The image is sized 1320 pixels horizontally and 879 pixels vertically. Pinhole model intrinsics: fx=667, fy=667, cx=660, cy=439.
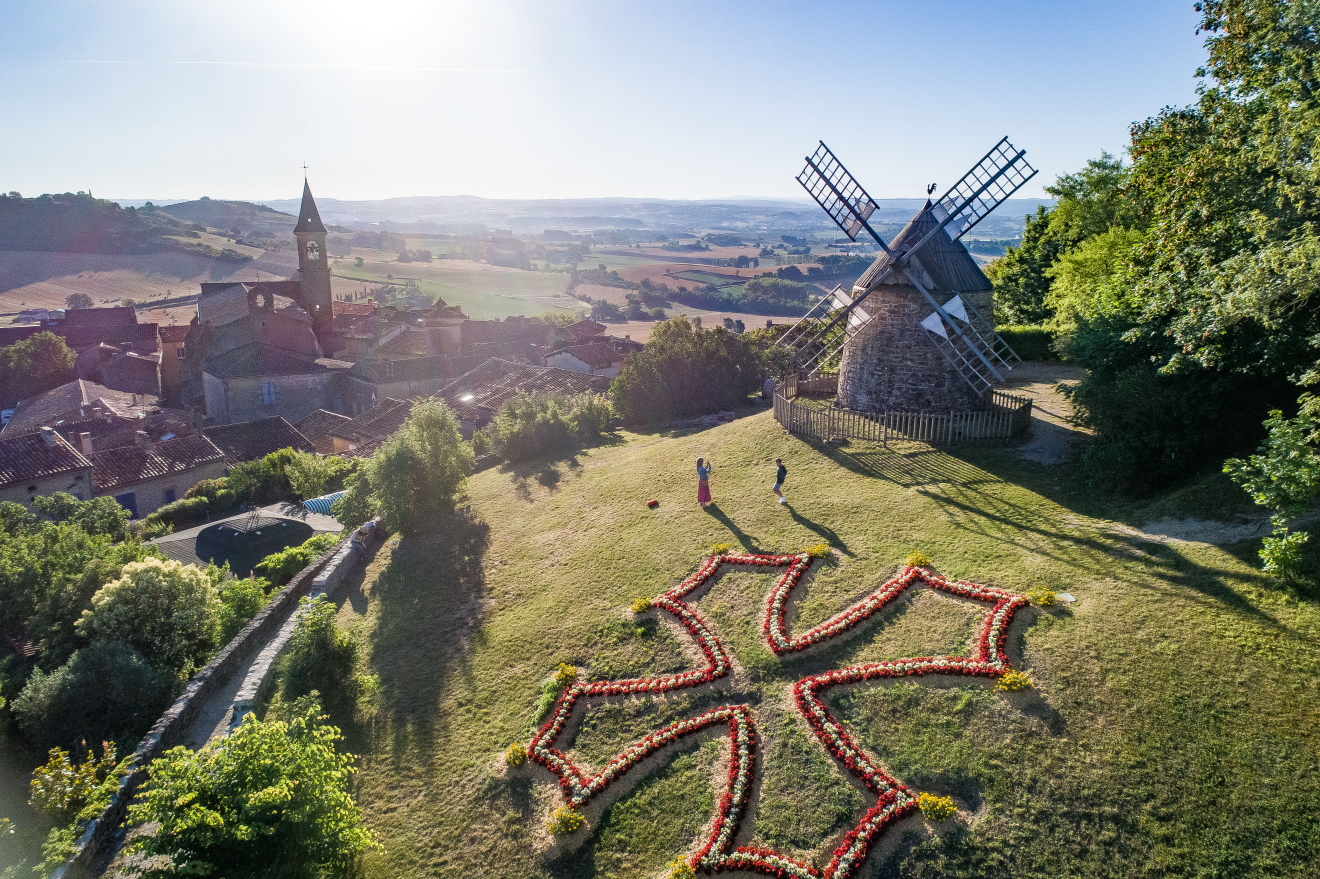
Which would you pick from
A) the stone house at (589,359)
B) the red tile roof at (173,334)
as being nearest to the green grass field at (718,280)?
the stone house at (589,359)

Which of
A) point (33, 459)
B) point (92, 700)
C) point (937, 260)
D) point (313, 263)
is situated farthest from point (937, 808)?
point (313, 263)

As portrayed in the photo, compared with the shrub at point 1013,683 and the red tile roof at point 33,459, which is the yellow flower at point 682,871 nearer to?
the shrub at point 1013,683

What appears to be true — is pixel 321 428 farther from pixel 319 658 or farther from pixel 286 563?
pixel 319 658

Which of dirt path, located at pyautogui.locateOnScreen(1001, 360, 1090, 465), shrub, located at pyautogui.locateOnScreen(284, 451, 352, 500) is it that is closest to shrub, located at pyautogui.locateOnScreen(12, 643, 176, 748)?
shrub, located at pyautogui.locateOnScreen(284, 451, 352, 500)

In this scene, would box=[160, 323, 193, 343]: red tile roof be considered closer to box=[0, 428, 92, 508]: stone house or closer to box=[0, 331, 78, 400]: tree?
box=[0, 331, 78, 400]: tree

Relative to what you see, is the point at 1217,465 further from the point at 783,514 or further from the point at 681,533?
the point at 681,533

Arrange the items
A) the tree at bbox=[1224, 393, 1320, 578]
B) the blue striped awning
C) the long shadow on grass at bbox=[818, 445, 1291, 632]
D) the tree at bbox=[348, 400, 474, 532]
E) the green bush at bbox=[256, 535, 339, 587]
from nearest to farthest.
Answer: the tree at bbox=[1224, 393, 1320, 578] < the long shadow on grass at bbox=[818, 445, 1291, 632] < the tree at bbox=[348, 400, 474, 532] < the green bush at bbox=[256, 535, 339, 587] < the blue striped awning

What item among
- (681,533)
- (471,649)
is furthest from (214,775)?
(681,533)
